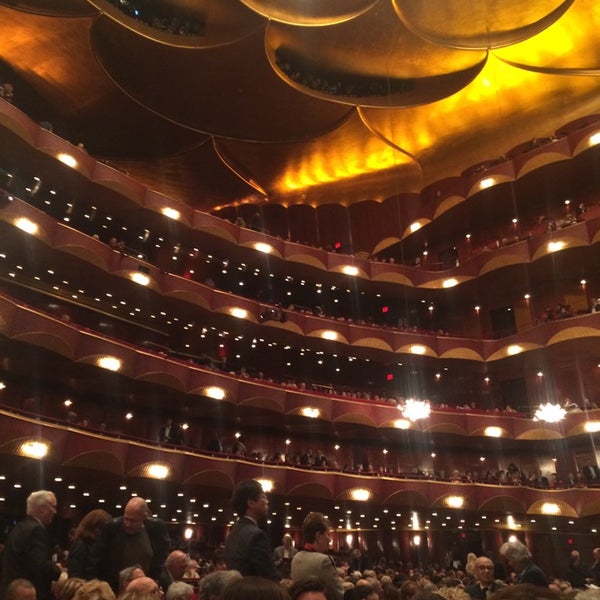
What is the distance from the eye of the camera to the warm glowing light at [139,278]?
18422 millimetres

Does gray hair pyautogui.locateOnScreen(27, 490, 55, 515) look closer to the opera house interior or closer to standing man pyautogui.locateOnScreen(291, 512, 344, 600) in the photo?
standing man pyautogui.locateOnScreen(291, 512, 344, 600)

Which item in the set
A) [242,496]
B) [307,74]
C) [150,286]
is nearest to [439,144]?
[307,74]

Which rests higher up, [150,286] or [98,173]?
[98,173]

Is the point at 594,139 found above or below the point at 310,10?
below

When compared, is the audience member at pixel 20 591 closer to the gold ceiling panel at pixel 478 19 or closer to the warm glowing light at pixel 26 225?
the warm glowing light at pixel 26 225

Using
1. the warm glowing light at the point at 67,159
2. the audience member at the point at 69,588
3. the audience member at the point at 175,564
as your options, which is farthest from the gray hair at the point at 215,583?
the warm glowing light at the point at 67,159

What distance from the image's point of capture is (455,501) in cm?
1895

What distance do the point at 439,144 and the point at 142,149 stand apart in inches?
501

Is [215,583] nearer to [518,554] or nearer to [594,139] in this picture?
[518,554]

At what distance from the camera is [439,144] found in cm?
2686

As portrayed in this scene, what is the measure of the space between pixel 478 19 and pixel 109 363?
17442 millimetres

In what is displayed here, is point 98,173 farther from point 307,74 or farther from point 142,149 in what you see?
point 307,74

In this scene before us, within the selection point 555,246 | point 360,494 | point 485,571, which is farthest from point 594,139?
point 485,571

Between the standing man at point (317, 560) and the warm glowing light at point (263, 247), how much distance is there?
763 inches
